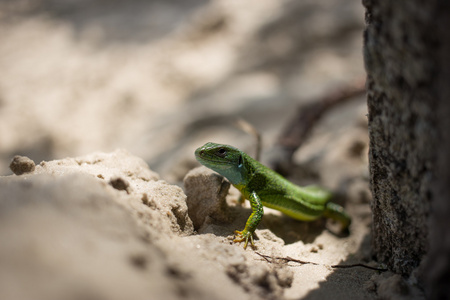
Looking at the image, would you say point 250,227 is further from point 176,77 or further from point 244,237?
point 176,77

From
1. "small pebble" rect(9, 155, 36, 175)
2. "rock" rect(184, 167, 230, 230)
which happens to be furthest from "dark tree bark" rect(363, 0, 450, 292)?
"small pebble" rect(9, 155, 36, 175)

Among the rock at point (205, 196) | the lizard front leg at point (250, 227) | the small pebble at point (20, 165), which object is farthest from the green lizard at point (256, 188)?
the small pebble at point (20, 165)

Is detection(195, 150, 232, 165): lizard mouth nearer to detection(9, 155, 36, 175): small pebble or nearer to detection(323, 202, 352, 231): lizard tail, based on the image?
detection(9, 155, 36, 175): small pebble

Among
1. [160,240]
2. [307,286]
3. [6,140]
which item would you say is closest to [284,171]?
[307,286]

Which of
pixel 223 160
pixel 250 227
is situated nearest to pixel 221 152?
pixel 223 160

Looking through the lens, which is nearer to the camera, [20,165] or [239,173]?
[20,165]

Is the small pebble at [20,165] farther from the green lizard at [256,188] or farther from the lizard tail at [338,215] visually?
the lizard tail at [338,215]

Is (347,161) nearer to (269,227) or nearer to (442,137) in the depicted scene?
(269,227)
